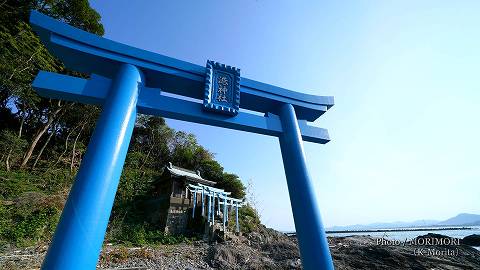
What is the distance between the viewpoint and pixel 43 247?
25.0 ft

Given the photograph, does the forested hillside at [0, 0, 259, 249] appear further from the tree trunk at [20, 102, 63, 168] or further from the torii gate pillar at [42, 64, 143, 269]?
the torii gate pillar at [42, 64, 143, 269]

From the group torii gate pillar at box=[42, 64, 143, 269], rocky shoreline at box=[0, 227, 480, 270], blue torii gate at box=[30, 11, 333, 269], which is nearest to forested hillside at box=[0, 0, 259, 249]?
rocky shoreline at box=[0, 227, 480, 270]

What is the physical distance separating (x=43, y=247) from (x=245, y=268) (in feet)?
20.0

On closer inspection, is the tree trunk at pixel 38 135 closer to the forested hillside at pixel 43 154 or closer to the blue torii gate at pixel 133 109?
the forested hillside at pixel 43 154

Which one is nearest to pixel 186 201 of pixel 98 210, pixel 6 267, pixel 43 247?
pixel 43 247

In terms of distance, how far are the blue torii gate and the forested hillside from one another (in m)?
8.38

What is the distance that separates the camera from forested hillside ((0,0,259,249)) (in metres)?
10.0

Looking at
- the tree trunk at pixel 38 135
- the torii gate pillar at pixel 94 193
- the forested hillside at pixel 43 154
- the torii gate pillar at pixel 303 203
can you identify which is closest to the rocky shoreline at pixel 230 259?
the forested hillside at pixel 43 154

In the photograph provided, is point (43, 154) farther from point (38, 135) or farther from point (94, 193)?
point (94, 193)

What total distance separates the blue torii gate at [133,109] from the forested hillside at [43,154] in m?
8.38

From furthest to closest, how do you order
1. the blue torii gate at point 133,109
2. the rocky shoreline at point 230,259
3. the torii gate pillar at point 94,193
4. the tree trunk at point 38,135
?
the tree trunk at point 38,135, the rocky shoreline at point 230,259, the blue torii gate at point 133,109, the torii gate pillar at point 94,193

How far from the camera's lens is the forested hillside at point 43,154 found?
10047 mm

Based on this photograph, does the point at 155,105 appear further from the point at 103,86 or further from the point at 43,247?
the point at 43,247

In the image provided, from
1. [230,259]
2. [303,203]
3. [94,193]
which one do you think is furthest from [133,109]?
[230,259]
